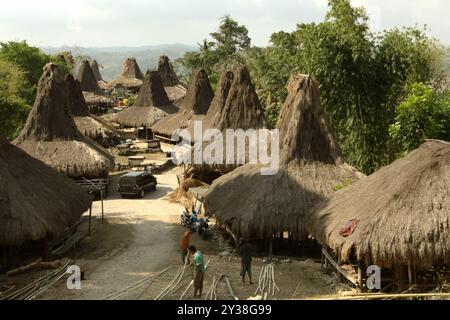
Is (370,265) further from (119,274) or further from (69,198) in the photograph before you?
(69,198)

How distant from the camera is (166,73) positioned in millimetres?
68000

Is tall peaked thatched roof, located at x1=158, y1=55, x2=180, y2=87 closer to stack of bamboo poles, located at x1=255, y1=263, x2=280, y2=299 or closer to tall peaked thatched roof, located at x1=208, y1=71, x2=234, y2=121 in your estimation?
tall peaked thatched roof, located at x1=208, y1=71, x2=234, y2=121

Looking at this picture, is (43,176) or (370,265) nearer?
(370,265)

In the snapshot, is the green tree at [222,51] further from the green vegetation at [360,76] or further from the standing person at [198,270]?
the standing person at [198,270]

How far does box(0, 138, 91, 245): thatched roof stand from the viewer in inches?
687

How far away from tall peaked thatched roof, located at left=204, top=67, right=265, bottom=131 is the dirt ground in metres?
5.58

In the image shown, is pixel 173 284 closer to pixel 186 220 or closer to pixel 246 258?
pixel 246 258

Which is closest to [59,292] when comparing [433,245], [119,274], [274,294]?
[119,274]

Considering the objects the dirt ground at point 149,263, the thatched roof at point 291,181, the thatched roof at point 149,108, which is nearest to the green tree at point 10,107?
the thatched roof at point 149,108

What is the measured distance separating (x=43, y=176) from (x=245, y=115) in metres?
12.5

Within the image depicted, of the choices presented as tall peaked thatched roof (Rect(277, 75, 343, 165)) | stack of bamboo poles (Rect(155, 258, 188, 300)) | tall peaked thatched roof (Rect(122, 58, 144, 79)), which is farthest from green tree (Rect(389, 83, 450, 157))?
tall peaked thatched roof (Rect(122, 58, 144, 79))

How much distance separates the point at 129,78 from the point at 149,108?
99.4ft
